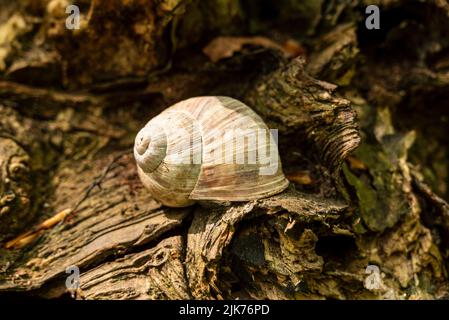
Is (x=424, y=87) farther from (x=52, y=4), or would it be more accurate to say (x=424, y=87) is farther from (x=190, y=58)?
(x=52, y=4)

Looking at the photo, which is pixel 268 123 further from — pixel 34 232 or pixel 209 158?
pixel 34 232

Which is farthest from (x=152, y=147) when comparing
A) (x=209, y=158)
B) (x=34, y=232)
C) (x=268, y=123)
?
(x=34, y=232)

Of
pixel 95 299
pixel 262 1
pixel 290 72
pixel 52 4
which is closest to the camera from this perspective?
pixel 95 299

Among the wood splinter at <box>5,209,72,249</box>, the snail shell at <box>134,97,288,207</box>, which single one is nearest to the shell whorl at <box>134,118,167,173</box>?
the snail shell at <box>134,97,288,207</box>

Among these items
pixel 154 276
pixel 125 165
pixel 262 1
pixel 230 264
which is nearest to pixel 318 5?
pixel 262 1

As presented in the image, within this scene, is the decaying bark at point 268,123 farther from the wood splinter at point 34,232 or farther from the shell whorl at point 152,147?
the shell whorl at point 152,147

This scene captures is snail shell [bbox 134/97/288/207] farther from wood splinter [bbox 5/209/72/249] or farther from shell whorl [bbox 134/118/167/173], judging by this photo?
wood splinter [bbox 5/209/72/249]
